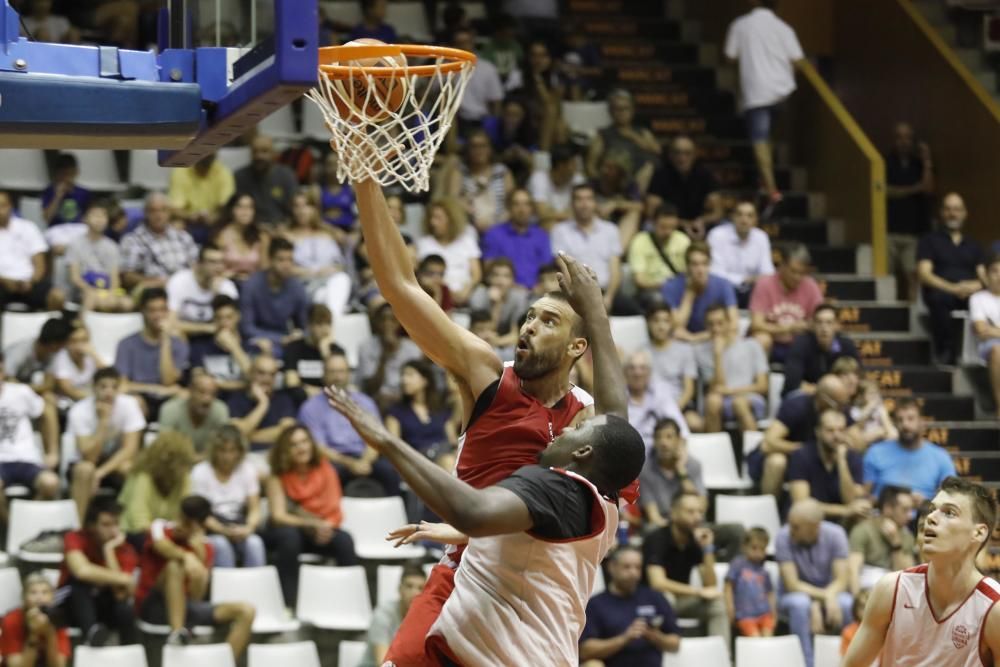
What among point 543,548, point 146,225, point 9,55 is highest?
point 9,55

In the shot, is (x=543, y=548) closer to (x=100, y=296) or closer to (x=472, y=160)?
(x=100, y=296)

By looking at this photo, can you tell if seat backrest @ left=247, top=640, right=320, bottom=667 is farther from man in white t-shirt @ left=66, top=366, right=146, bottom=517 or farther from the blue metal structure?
the blue metal structure

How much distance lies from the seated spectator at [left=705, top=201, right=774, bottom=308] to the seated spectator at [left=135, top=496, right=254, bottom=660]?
5201mm

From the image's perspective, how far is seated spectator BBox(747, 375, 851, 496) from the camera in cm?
1202

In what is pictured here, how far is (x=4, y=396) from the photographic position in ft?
35.7

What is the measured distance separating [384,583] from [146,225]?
3.42m

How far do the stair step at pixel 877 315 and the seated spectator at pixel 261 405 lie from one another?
5514mm

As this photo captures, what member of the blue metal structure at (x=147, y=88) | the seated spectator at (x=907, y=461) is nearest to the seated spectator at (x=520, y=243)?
the seated spectator at (x=907, y=461)

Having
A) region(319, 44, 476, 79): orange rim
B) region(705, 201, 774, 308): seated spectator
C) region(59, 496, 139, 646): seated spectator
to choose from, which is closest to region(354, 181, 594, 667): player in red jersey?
region(319, 44, 476, 79): orange rim

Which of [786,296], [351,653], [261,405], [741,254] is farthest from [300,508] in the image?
[741,254]

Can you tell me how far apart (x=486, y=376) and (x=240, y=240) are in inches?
288

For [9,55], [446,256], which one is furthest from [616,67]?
[9,55]

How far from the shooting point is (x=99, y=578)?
10.3 meters

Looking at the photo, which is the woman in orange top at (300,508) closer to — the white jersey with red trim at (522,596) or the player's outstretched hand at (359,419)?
the white jersey with red trim at (522,596)
